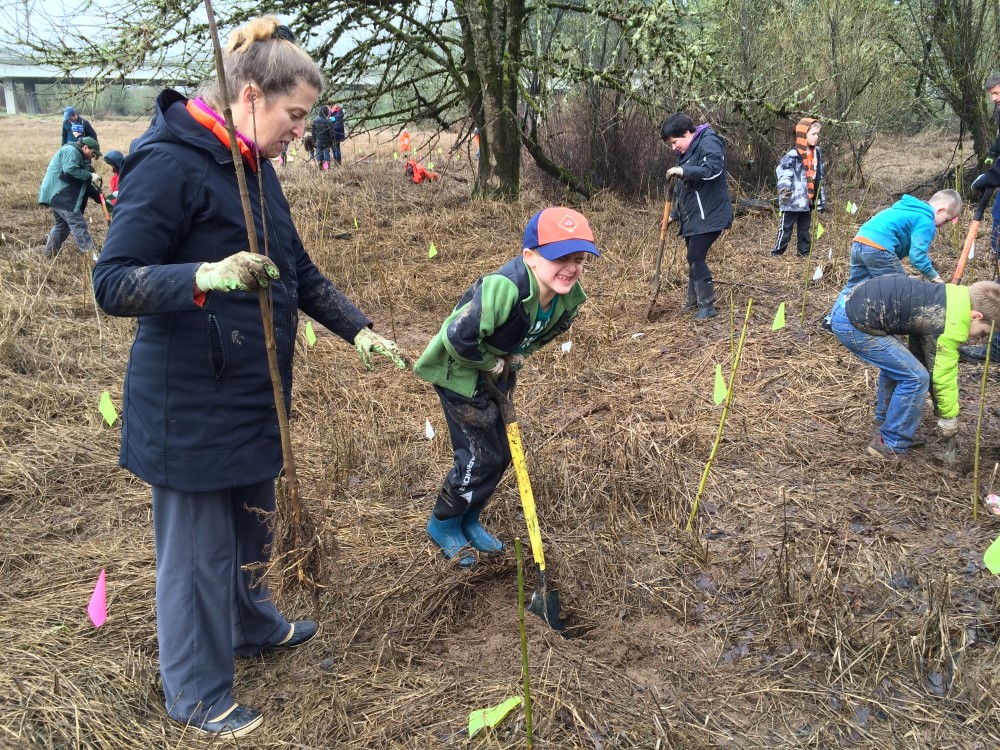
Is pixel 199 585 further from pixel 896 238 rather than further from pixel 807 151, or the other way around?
pixel 807 151

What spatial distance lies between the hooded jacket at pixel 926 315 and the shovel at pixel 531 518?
1.91 meters

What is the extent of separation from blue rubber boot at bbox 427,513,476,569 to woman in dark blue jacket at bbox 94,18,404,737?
2.74ft

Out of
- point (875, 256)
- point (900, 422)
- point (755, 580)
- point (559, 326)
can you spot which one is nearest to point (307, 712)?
point (559, 326)

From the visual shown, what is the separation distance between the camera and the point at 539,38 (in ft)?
37.5

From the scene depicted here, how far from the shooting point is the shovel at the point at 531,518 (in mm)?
2303

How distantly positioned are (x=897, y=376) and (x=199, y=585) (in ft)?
10.3

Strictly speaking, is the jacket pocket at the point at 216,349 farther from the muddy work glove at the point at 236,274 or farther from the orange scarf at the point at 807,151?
the orange scarf at the point at 807,151

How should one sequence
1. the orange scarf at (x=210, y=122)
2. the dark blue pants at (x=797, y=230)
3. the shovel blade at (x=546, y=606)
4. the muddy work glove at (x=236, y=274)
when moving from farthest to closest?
1. the dark blue pants at (x=797, y=230)
2. the shovel blade at (x=546, y=606)
3. the orange scarf at (x=210, y=122)
4. the muddy work glove at (x=236, y=274)

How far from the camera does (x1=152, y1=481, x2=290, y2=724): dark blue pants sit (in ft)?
5.91

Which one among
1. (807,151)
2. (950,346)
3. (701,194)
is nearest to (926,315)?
(950,346)

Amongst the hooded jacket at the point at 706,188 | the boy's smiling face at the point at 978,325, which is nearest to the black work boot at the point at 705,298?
the hooded jacket at the point at 706,188

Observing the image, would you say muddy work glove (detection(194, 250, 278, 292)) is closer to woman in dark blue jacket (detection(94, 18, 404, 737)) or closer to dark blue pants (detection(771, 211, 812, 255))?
woman in dark blue jacket (detection(94, 18, 404, 737))

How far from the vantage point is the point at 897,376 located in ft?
11.2

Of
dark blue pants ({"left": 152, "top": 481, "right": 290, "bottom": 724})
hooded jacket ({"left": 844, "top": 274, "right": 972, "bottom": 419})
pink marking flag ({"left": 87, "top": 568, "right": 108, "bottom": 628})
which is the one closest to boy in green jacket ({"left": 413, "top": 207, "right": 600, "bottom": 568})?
dark blue pants ({"left": 152, "top": 481, "right": 290, "bottom": 724})
